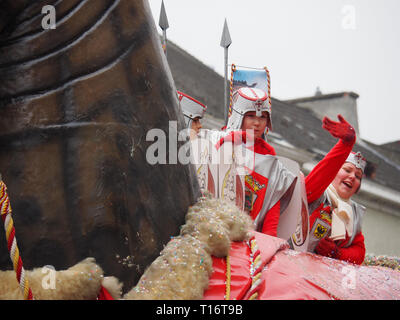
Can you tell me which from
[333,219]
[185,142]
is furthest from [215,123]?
[185,142]

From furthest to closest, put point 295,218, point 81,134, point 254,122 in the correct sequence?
1. point 254,122
2. point 295,218
3. point 81,134

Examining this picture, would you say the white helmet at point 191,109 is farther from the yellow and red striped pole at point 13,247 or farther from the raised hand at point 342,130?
the yellow and red striped pole at point 13,247

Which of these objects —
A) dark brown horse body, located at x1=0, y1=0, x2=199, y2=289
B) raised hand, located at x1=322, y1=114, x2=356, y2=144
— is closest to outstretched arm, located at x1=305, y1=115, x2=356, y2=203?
raised hand, located at x1=322, y1=114, x2=356, y2=144

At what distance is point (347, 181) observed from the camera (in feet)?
13.0

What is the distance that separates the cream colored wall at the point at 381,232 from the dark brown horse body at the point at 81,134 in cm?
1015

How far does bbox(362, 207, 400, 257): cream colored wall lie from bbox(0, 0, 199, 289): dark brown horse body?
33.3 feet

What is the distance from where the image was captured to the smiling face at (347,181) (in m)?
3.94

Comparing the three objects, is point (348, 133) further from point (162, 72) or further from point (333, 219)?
point (162, 72)

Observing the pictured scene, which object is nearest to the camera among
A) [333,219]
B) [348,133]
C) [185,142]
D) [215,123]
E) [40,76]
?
[40,76]

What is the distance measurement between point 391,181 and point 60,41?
44.5 feet

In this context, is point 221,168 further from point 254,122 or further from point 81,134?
point 81,134

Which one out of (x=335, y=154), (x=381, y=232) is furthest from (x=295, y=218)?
(x=381, y=232)

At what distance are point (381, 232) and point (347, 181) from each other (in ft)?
25.2

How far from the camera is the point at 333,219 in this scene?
3652 mm
